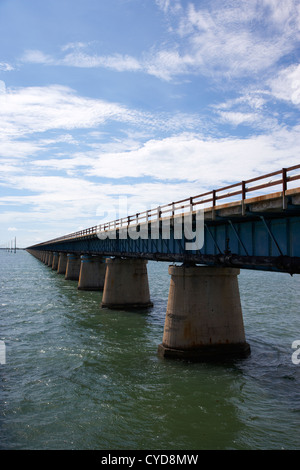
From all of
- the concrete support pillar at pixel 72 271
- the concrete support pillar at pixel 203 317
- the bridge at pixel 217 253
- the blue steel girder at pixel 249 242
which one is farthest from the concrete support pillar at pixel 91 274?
the concrete support pillar at pixel 203 317

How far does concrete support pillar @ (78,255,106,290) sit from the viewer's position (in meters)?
49.2

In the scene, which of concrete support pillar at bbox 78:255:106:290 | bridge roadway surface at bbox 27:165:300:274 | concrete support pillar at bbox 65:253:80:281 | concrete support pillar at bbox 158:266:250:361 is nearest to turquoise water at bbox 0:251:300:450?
concrete support pillar at bbox 158:266:250:361

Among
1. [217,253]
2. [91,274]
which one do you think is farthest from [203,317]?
[91,274]

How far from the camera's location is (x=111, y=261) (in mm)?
34281

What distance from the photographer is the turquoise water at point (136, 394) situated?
1107 cm

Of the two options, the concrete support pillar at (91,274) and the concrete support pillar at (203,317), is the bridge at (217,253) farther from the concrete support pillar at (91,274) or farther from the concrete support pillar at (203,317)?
the concrete support pillar at (91,274)

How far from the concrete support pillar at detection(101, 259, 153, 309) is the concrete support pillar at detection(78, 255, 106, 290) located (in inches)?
609

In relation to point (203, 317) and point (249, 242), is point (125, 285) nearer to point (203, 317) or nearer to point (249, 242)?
point (203, 317)

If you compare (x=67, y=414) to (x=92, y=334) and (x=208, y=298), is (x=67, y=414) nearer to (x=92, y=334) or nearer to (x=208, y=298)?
(x=208, y=298)

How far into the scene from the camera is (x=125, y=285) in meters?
33.9

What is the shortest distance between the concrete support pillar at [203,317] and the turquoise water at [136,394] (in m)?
0.82

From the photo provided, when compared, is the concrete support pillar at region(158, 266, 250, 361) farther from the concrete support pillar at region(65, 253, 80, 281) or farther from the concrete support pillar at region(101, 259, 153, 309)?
the concrete support pillar at region(65, 253, 80, 281)
